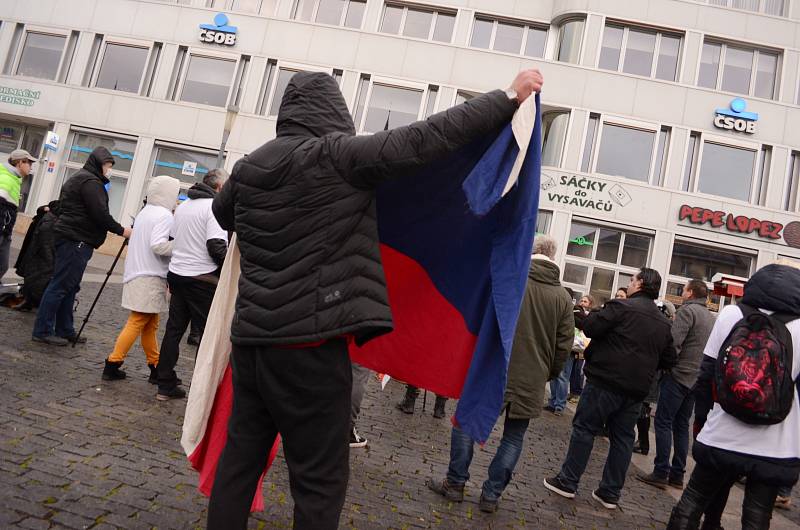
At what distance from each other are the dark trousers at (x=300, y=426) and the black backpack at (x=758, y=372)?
93.1 inches

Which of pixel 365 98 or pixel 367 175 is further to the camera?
pixel 365 98

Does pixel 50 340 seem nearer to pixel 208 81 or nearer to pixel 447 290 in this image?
pixel 447 290

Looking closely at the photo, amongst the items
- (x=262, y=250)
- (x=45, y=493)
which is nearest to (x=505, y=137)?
(x=262, y=250)

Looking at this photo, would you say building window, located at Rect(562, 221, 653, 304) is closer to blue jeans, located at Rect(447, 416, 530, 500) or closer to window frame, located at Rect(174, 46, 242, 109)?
window frame, located at Rect(174, 46, 242, 109)

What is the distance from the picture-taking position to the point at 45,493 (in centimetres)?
288

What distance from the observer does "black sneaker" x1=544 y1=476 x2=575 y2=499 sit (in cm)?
460

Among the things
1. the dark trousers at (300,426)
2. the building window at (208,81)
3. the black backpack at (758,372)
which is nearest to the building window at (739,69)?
the building window at (208,81)

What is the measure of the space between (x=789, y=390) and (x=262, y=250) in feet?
9.86

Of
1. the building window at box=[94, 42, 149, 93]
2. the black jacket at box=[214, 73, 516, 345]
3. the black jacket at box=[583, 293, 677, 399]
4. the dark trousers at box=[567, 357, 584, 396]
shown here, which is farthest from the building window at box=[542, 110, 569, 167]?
the black jacket at box=[214, 73, 516, 345]

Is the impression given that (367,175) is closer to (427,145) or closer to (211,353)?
(427,145)

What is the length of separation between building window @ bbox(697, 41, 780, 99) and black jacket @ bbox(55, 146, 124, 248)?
20.1 meters

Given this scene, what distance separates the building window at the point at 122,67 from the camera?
21.3 metres

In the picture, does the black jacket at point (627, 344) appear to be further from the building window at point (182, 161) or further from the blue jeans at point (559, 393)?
the building window at point (182, 161)

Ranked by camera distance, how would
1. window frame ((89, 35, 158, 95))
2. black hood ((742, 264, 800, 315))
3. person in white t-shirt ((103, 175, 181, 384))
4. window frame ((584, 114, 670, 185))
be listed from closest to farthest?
black hood ((742, 264, 800, 315))
person in white t-shirt ((103, 175, 181, 384))
window frame ((584, 114, 670, 185))
window frame ((89, 35, 158, 95))
